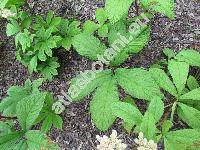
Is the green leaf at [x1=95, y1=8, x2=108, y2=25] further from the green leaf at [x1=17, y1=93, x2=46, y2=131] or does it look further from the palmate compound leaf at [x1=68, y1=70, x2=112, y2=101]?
the green leaf at [x1=17, y1=93, x2=46, y2=131]

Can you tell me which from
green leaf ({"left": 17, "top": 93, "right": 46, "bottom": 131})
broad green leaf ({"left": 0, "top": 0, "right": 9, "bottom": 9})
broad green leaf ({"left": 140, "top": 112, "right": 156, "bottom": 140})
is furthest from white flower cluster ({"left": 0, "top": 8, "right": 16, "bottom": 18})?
broad green leaf ({"left": 140, "top": 112, "right": 156, "bottom": 140})

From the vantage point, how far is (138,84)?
228 centimetres

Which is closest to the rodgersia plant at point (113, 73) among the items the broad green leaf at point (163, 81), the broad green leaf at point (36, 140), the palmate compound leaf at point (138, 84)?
the palmate compound leaf at point (138, 84)

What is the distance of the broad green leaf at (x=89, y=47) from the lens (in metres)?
2.46

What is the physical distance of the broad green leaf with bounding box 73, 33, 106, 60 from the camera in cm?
246

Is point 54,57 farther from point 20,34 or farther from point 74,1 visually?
point 74,1

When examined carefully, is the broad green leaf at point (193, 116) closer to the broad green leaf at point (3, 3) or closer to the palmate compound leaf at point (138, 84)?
the palmate compound leaf at point (138, 84)

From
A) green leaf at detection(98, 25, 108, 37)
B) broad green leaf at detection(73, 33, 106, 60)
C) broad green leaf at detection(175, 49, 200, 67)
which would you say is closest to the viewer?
broad green leaf at detection(73, 33, 106, 60)

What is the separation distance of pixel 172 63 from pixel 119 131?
68 cm

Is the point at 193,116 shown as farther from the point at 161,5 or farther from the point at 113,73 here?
the point at 161,5

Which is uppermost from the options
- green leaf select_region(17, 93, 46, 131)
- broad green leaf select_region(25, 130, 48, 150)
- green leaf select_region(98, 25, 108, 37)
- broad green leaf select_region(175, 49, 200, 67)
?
green leaf select_region(98, 25, 108, 37)

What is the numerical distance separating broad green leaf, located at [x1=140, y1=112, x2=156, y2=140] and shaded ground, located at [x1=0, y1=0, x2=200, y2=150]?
29.9 inches

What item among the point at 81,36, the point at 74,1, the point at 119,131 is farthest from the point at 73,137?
the point at 74,1

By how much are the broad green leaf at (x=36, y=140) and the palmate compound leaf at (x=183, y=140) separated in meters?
0.71
